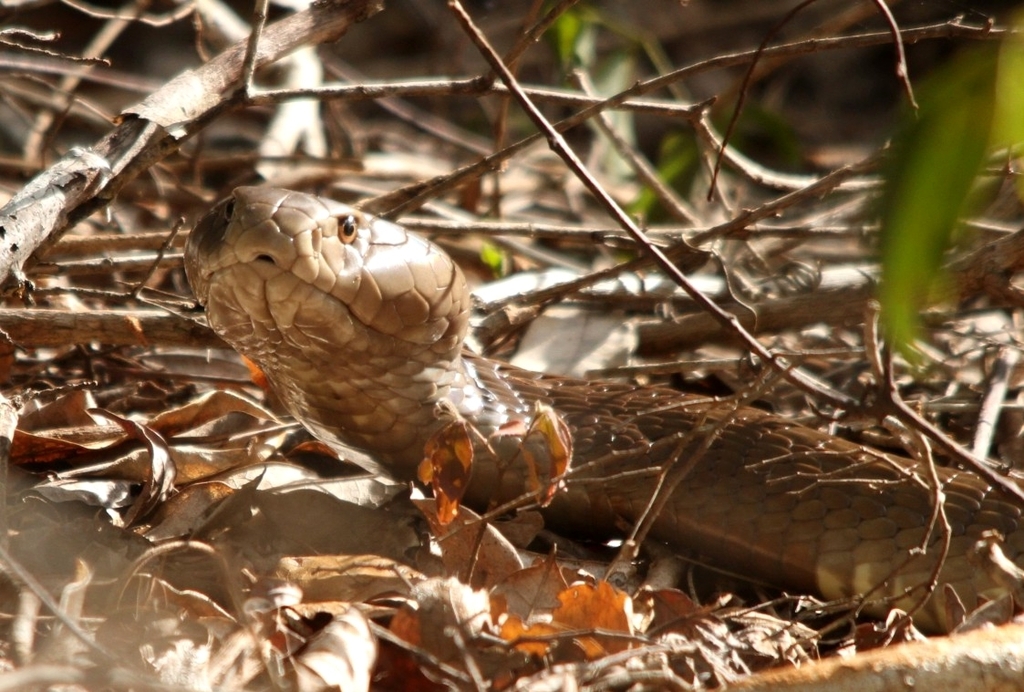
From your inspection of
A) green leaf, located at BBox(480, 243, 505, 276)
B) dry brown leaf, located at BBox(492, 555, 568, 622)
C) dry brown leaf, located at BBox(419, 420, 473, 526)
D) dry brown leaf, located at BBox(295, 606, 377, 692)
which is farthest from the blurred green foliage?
green leaf, located at BBox(480, 243, 505, 276)

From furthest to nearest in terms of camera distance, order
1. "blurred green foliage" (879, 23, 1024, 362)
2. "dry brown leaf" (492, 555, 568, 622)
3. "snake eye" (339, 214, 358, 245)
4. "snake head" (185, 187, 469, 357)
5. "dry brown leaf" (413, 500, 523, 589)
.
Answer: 1. "snake eye" (339, 214, 358, 245)
2. "snake head" (185, 187, 469, 357)
3. "dry brown leaf" (413, 500, 523, 589)
4. "dry brown leaf" (492, 555, 568, 622)
5. "blurred green foliage" (879, 23, 1024, 362)

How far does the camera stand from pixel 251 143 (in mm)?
7520

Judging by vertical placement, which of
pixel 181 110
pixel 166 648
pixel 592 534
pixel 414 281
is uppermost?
pixel 181 110

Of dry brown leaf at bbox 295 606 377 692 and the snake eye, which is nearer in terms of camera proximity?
dry brown leaf at bbox 295 606 377 692

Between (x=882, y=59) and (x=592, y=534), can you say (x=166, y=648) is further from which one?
(x=882, y=59)

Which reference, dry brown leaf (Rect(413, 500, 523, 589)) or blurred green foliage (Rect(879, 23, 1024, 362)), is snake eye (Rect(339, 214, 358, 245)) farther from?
blurred green foliage (Rect(879, 23, 1024, 362))

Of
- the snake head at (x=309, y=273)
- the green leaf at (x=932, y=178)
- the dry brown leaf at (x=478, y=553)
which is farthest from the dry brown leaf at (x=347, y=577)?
the green leaf at (x=932, y=178)

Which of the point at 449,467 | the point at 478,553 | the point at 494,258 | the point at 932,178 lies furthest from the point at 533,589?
the point at 494,258

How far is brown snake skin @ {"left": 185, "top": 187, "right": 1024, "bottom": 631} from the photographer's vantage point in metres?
3.07

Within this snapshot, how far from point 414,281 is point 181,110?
0.82 meters

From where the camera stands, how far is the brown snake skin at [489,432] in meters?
3.07

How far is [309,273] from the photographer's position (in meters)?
3.04

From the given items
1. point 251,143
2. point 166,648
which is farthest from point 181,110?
point 251,143

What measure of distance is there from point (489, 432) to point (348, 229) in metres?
0.78
